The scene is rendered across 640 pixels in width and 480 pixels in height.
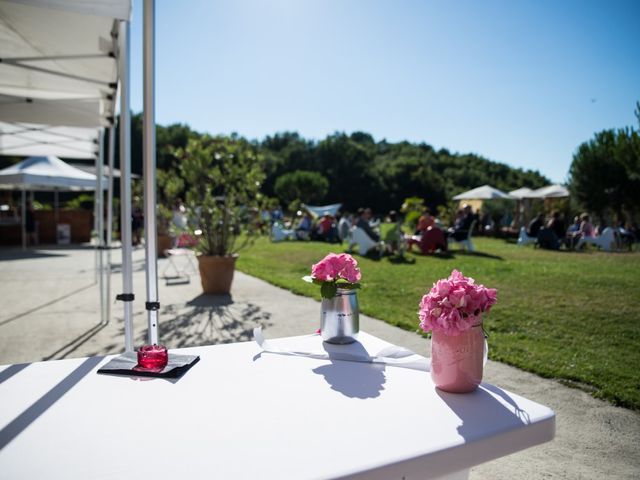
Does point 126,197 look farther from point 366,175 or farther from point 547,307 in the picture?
point 366,175

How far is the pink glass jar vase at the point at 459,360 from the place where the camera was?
49.6 inches

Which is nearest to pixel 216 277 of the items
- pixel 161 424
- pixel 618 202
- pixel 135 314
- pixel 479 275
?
pixel 135 314

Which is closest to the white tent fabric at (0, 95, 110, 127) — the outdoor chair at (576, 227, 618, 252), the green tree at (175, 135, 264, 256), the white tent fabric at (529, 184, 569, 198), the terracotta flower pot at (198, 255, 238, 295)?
the green tree at (175, 135, 264, 256)

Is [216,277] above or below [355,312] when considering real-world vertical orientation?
below

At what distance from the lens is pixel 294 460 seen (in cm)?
91

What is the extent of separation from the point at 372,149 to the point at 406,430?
193 ft

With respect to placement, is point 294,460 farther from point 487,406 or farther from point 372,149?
point 372,149

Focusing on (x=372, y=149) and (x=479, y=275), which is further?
(x=372, y=149)

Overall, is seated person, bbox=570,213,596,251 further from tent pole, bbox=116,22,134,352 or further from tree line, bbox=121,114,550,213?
tree line, bbox=121,114,550,213

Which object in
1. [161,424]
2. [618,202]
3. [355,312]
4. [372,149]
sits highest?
[372,149]

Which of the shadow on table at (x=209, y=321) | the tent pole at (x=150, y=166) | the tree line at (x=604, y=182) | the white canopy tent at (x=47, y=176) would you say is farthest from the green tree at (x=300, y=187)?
the tent pole at (x=150, y=166)

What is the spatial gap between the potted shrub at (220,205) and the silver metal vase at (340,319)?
505 centimetres

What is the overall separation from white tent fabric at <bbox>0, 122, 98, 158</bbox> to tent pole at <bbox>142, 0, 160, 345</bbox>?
4.21 metres

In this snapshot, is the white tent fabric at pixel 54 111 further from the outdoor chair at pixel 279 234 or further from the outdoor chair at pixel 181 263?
the outdoor chair at pixel 279 234
